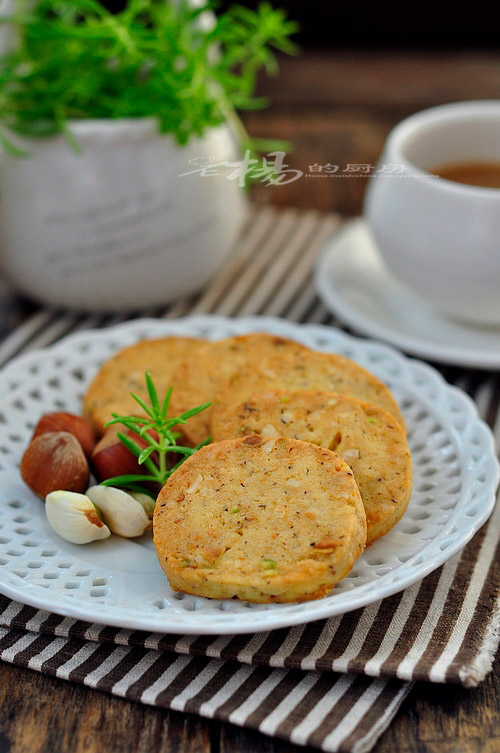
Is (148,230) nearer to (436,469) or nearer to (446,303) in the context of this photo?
(446,303)

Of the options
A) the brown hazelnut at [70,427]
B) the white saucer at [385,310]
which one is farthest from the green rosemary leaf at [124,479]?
the white saucer at [385,310]

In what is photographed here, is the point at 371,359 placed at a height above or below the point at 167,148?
below

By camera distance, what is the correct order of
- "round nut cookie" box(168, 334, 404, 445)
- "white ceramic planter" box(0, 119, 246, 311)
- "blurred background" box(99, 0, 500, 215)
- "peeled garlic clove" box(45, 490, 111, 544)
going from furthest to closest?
"blurred background" box(99, 0, 500, 215)
"white ceramic planter" box(0, 119, 246, 311)
"round nut cookie" box(168, 334, 404, 445)
"peeled garlic clove" box(45, 490, 111, 544)

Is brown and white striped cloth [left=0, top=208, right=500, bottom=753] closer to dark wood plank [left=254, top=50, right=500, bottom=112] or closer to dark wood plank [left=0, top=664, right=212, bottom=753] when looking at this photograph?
dark wood plank [left=0, top=664, right=212, bottom=753]

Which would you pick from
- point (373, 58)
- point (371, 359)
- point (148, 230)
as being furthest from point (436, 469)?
point (373, 58)

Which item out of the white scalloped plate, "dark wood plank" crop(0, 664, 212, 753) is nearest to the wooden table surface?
"dark wood plank" crop(0, 664, 212, 753)

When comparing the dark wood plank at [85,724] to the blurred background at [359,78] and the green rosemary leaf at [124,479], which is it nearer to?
the green rosemary leaf at [124,479]
